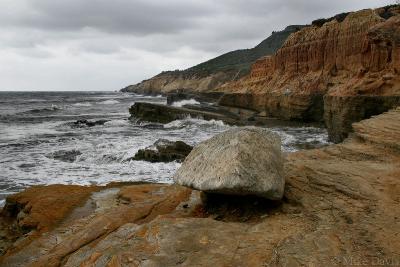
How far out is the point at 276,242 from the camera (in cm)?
381

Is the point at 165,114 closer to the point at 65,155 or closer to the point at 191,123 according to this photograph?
the point at 191,123

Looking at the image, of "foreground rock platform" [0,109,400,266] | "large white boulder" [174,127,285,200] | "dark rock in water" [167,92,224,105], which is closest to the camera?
"foreground rock platform" [0,109,400,266]

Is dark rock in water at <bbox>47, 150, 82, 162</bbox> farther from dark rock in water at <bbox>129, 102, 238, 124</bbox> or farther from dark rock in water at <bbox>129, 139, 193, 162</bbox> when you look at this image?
dark rock in water at <bbox>129, 102, 238, 124</bbox>

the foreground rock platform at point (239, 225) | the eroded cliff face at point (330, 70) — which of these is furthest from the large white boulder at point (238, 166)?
the eroded cliff face at point (330, 70)

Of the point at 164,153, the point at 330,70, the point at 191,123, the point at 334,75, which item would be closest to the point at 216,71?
the point at 191,123

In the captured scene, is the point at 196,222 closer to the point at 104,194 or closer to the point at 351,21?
the point at 104,194

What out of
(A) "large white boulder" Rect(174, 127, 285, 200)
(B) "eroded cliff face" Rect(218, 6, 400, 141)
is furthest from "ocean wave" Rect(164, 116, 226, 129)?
(A) "large white boulder" Rect(174, 127, 285, 200)

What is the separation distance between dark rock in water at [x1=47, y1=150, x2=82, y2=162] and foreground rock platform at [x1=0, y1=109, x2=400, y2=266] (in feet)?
27.9

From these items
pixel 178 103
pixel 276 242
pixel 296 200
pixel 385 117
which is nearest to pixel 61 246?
pixel 276 242

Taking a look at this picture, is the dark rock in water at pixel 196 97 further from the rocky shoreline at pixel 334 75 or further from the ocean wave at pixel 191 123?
the ocean wave at pixel 191 123

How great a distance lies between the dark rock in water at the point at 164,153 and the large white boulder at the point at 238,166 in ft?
28.4

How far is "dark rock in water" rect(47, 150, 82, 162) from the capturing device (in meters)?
15.0

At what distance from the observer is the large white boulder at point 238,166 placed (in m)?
4.36

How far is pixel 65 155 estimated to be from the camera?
621 inches
